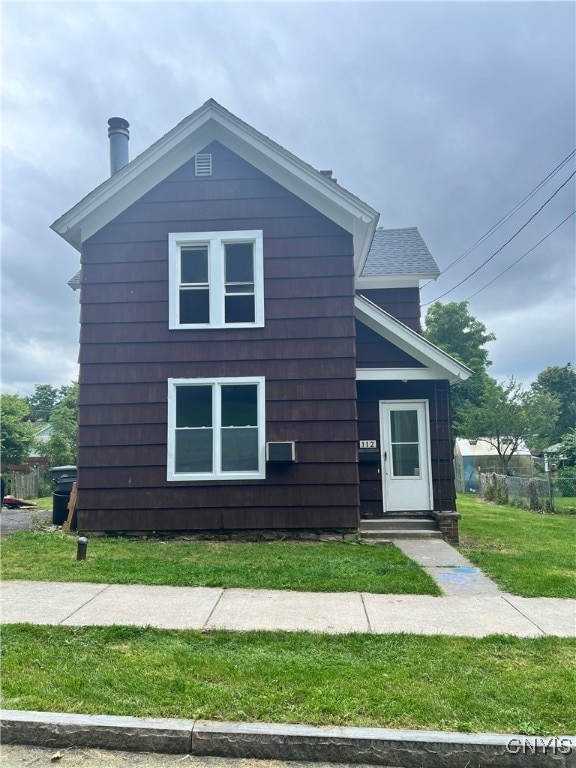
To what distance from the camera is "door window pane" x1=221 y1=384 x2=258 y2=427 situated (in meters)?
9.63

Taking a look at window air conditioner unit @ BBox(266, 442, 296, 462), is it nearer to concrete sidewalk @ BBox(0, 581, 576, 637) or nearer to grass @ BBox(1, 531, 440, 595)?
grass @ BBox(1, 531, 440, 595)

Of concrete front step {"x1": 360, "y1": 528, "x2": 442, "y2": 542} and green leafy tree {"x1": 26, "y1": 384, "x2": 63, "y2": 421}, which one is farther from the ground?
green leafy tree {"x1": 26, "y1": 384, "x2": 63, "y2": 421}

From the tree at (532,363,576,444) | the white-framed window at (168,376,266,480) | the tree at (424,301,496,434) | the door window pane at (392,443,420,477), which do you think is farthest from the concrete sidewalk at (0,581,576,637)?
the tree at (532,363,576,444)

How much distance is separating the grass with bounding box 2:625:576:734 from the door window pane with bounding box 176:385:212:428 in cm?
514

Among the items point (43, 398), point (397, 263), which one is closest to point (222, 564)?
point (397, 263)

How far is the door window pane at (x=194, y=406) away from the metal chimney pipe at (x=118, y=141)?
5940mm

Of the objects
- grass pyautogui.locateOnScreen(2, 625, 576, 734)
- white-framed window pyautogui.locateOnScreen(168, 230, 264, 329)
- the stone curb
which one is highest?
white-framed window pyautogui.locateOnScreen(168, 230, 264, 329)

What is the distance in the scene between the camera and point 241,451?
9.57 metres

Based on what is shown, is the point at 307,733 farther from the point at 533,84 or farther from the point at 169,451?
the point at 533,84

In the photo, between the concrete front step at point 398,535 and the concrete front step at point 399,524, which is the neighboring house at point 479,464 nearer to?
the concrete front step at point 399,524

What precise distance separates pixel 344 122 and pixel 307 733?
1425 cm

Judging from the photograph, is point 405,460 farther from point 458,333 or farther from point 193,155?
point 458,333

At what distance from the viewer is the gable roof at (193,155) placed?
31.4 feet

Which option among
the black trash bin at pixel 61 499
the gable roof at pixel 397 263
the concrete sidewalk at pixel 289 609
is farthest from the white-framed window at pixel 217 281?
the concrete sidewalk at pixel 289 609
